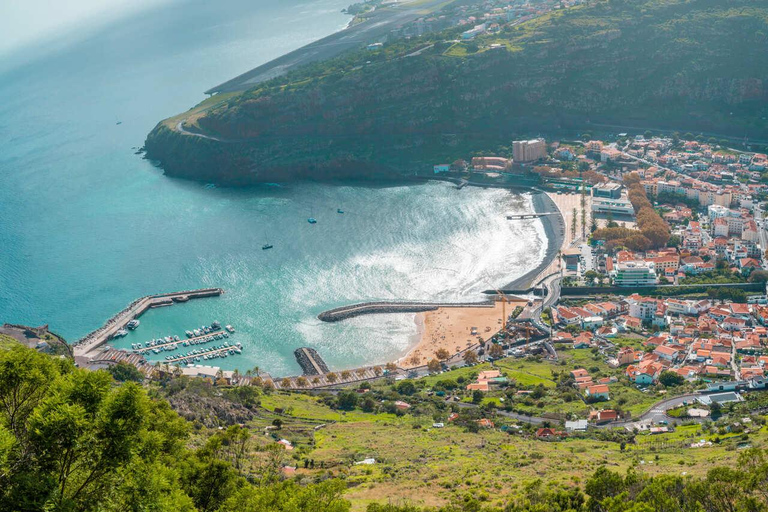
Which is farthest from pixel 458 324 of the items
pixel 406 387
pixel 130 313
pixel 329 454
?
pixel 130 313

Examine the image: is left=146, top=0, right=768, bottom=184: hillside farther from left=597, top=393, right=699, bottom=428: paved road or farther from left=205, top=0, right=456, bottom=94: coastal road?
left=597, top=393, right=699, bottom=428: paved road

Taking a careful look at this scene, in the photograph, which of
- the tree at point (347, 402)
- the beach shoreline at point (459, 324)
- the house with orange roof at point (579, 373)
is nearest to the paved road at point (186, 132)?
the beach shoreline at point (459, 324)

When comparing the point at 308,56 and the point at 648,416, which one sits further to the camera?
the point at 308,56

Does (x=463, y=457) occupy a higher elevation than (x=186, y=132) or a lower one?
lower

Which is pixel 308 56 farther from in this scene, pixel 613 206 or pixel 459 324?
pixel 459 324

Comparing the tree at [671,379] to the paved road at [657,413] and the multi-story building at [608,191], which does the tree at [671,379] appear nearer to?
the paved road at [657,413]

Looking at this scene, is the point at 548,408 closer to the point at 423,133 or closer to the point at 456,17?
the point at 423,133

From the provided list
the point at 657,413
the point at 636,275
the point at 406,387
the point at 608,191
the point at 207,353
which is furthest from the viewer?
the point at 608,191
